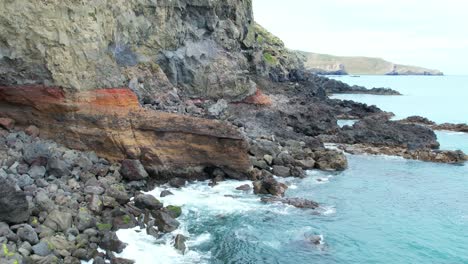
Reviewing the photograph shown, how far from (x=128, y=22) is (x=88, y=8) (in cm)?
1250

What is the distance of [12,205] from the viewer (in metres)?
18.0

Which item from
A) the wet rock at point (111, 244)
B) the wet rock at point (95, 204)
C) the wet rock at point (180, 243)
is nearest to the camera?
the wet rock at point (111, 244)

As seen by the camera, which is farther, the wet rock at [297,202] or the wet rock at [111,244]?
the wet rock at [297,202]

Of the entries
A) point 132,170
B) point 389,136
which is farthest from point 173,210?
point 389,136

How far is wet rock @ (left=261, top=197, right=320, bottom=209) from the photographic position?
2747 centimetres

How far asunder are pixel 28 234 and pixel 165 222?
6.45m

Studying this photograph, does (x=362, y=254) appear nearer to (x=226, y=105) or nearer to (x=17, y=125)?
(x=17, y=125)

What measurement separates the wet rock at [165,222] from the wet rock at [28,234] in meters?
5.95

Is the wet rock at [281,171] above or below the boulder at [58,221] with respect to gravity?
below

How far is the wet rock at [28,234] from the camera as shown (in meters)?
17.5

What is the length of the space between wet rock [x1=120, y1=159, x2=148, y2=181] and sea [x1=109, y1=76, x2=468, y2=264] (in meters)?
1.53

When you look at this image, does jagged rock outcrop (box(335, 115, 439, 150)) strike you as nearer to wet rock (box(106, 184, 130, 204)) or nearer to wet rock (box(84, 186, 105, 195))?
wet rock (box(106, 184, 130, 204))

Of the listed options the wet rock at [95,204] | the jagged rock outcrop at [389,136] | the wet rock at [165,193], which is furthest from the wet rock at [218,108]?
the wet rock at [95,204]

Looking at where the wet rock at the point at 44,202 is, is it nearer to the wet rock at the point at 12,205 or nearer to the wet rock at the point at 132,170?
the wet rock at the point at 12,205
